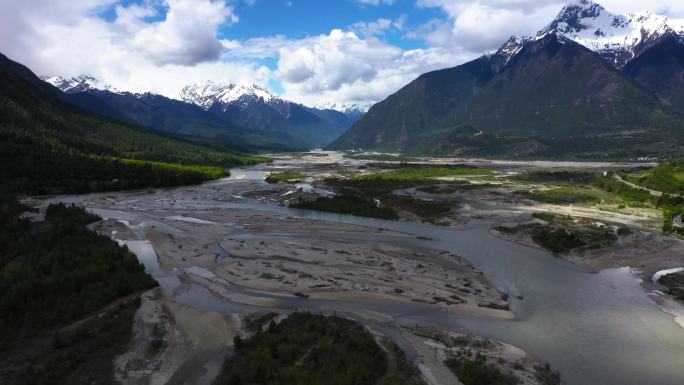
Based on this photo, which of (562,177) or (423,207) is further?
(562,177)

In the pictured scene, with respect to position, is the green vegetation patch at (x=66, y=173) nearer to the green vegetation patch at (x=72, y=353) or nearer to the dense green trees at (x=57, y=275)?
the dense green trees at (x=57, y=275)

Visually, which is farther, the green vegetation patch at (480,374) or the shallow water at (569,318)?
the shallow water at (569,318)

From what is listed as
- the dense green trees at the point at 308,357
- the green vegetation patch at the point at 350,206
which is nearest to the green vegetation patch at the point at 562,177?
the green vegetation patch at the point at 350,206

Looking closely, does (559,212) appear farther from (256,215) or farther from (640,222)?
(256,215)

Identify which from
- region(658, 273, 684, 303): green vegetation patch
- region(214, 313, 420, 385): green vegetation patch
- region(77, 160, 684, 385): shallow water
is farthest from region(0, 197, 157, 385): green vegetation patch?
region(658, 273, 684, 303): green vegetation patch

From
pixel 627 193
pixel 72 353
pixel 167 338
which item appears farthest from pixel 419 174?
pixel 72 353

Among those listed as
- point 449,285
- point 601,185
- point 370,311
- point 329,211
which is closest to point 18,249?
point 370,311

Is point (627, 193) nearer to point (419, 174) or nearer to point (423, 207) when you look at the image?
point (423, 207)
